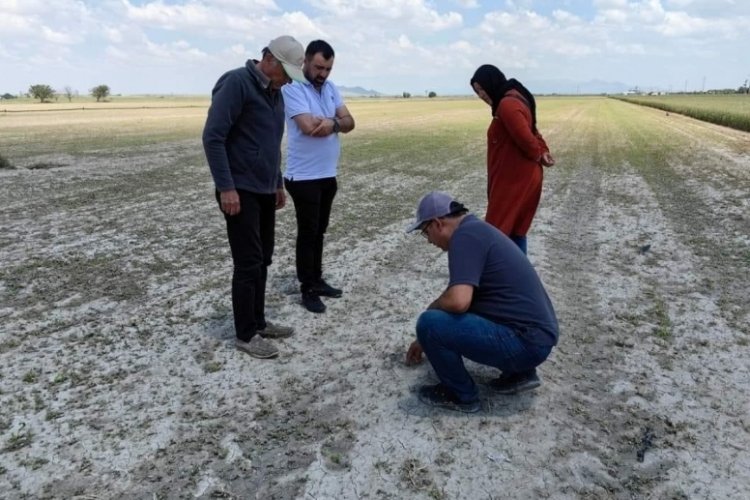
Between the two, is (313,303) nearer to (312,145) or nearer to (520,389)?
(312,145)

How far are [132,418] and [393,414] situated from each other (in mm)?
1528

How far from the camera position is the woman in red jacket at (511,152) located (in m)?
4.20

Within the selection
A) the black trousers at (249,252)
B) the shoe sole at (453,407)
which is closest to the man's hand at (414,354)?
the shoe sole at (453,407)

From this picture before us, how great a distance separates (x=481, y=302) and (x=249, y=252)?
1641 millimetres

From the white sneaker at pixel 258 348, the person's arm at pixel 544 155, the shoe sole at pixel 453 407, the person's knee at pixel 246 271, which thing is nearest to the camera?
the shoe sole at pixel 453 407

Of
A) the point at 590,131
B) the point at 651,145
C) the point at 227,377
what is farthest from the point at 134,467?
the point at 590,131

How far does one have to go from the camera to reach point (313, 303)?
190 inches

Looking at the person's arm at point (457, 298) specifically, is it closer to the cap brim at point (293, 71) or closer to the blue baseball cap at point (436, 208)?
the blue baseball cap at point (436, 208)

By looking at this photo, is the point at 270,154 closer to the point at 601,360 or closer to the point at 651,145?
the point at 601,360

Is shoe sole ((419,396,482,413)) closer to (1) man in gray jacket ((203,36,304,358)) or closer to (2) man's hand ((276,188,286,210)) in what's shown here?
(1) man in gray jacket ((203,36,304,358))

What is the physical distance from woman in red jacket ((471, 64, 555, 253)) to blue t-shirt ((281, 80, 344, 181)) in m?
1.18

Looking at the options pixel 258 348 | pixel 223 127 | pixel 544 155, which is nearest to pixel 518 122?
pixel 544 155

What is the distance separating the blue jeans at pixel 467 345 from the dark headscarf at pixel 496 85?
1954 mm

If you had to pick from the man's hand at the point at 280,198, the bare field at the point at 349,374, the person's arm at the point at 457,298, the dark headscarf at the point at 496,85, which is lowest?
the bare field at the point at 349,374
